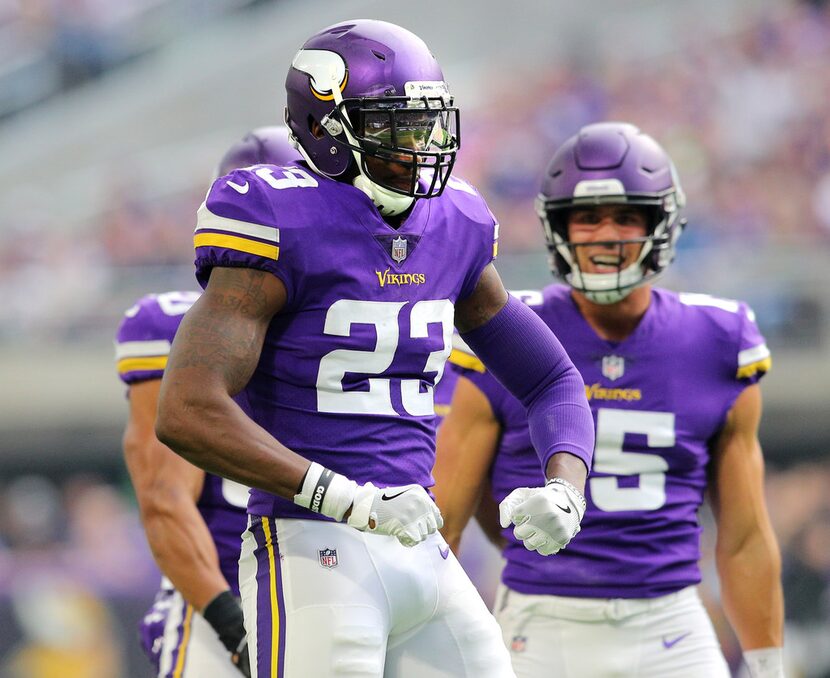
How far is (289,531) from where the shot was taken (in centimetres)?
271

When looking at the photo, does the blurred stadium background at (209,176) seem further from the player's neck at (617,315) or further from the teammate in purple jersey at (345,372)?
the teammate in purple jersey at (345,372)

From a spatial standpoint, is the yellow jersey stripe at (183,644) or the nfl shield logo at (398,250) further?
the yellow jersey stripe at (183,644)

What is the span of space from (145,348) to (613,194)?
1.32 meters

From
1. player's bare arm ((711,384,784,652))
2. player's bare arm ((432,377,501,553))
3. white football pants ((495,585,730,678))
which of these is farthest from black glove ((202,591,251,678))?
player's bare arm ((711,384,784,652))

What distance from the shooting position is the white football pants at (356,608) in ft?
8.58

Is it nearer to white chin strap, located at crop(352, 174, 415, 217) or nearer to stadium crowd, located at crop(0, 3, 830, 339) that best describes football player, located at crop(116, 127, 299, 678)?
white chin strap, located at crop(352, 174, 415, 217)

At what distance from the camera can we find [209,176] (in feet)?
→ 41.0

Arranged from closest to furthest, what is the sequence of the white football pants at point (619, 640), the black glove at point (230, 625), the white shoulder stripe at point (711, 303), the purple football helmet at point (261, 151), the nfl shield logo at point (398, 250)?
the nfl shield logo at point (398, 250), the black glove at point (230, 625), the white football pants at point (619, 640), the white shoulder stripe at point (711, 303), the purple football helmet at point (261, 151)

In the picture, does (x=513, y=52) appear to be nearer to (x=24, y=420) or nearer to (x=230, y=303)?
(x=24, y=420)

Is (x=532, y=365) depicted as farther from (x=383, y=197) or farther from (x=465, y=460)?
(x=465, y=460)

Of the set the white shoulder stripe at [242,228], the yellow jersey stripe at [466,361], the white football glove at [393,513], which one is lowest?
the yellow jersey stripe at [466,361]

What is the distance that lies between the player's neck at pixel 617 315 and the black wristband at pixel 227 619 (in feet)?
3.93

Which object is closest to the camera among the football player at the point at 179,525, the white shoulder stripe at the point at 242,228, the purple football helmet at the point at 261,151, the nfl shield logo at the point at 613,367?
the white shoulder stripe at the point at 242,228

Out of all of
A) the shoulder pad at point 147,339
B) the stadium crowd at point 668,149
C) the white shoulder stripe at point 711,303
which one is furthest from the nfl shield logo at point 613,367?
the stadium crowd at point 668,149
